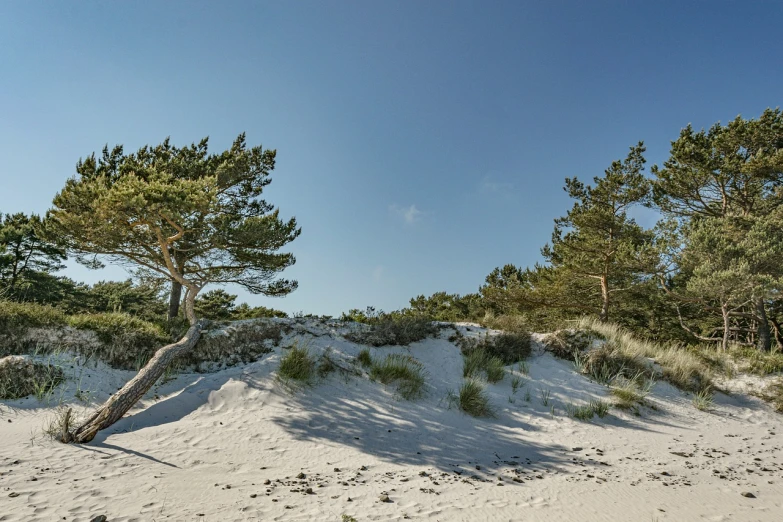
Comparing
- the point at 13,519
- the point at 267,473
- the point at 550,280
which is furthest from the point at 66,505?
the point at 550,280

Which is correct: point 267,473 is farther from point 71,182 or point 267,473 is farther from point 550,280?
point 550,280

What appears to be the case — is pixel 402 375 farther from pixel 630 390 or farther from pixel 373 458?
pixel 630 390

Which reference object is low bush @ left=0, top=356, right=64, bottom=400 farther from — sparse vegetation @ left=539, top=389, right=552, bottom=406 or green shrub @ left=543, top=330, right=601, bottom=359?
green shrub @ left=543, top=330, right=601, bottom=359

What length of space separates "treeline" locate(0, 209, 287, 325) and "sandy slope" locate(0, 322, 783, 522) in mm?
12719

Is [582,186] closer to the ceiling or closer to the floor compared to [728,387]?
closer to the ceiling

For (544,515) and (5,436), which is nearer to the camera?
(544,515)

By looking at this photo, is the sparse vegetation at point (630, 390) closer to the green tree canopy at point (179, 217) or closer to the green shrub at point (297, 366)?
the green shrub at point (297, 366)

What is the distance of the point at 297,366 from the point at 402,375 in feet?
8.17

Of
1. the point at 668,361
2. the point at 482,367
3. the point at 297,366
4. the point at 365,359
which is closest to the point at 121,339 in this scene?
the point at 297,366

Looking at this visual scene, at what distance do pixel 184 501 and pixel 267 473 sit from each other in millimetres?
1173

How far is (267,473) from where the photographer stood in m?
5.11

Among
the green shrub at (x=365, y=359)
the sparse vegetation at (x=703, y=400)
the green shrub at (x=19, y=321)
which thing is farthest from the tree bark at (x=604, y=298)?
the green shrub at (x=19, y=321)

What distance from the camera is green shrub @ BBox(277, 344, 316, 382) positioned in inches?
340

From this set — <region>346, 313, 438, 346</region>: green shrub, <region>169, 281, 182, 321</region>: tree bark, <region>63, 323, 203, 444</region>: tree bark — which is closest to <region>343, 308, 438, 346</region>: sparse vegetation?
<region>346, 313, 438, 346</region>: green shrub
